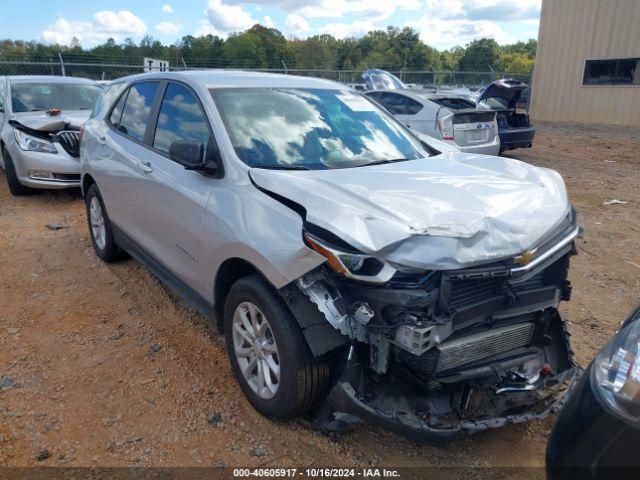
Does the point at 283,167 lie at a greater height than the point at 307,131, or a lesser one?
lesser

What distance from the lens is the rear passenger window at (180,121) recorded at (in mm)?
3330

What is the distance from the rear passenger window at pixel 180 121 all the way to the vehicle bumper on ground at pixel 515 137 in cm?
852

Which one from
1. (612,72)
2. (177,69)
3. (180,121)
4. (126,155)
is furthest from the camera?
(177,69)

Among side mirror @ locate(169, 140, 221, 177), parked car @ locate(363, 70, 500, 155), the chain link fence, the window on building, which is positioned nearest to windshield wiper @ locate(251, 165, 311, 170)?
side mirror @ locate(169, 140, 221, 177)

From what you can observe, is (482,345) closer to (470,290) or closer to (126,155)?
(470,290)

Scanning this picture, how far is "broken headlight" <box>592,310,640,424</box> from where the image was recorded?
61.1 inches

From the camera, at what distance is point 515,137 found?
10.9m

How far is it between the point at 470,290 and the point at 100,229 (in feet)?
12.8

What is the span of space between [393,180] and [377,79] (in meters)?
11.1

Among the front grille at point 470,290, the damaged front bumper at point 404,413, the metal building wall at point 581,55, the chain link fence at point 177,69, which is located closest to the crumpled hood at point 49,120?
the damaged front bumper at point 404,413

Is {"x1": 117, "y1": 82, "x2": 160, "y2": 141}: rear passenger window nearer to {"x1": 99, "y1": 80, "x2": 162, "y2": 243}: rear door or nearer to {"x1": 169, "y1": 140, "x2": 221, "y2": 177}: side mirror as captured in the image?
{"x1": 99, "y1": 80, "x2": 162, "y2": 243}: rear door

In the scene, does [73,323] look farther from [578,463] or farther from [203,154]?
[578,463]

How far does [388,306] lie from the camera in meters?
2.28

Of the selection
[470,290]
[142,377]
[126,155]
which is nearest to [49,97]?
[126,155]
